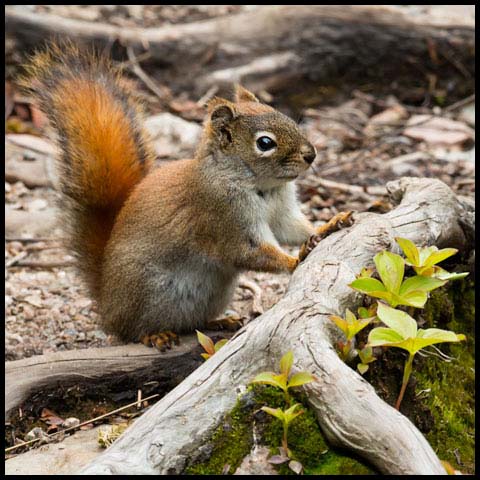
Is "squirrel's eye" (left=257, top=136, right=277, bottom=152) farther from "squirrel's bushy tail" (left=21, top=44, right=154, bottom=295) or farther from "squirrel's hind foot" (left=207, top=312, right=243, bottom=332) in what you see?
"squirrel's hind foot" (left=207, top=312, right=243, bottom=332)

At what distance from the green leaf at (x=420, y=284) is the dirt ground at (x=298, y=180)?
3.62ft

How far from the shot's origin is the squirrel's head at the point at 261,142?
10.6 ft

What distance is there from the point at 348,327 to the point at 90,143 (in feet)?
5.61

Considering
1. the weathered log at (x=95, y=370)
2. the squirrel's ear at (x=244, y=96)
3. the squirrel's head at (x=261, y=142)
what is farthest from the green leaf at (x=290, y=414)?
the squirrel's ear at (x=244, y=96)

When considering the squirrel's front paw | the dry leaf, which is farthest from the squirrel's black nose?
the dry leaf

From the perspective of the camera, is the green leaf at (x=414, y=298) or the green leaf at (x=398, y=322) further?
the green leaf at (x=414, y=298)

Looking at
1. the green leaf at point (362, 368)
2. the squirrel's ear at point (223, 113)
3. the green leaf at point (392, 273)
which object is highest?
the squirrel's ear at point (223, 113)

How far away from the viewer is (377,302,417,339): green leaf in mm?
2191

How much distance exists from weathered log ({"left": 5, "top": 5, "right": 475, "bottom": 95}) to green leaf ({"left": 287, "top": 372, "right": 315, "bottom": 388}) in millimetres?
4520

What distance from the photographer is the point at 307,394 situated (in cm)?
215

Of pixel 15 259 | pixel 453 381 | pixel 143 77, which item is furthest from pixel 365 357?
pixel 143 77

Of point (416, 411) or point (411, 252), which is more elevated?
point (411, 252)

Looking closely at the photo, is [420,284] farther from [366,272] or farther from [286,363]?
[286,363]

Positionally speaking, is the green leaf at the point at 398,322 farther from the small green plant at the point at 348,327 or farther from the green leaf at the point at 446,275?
the green leaf at the point at 446,275
